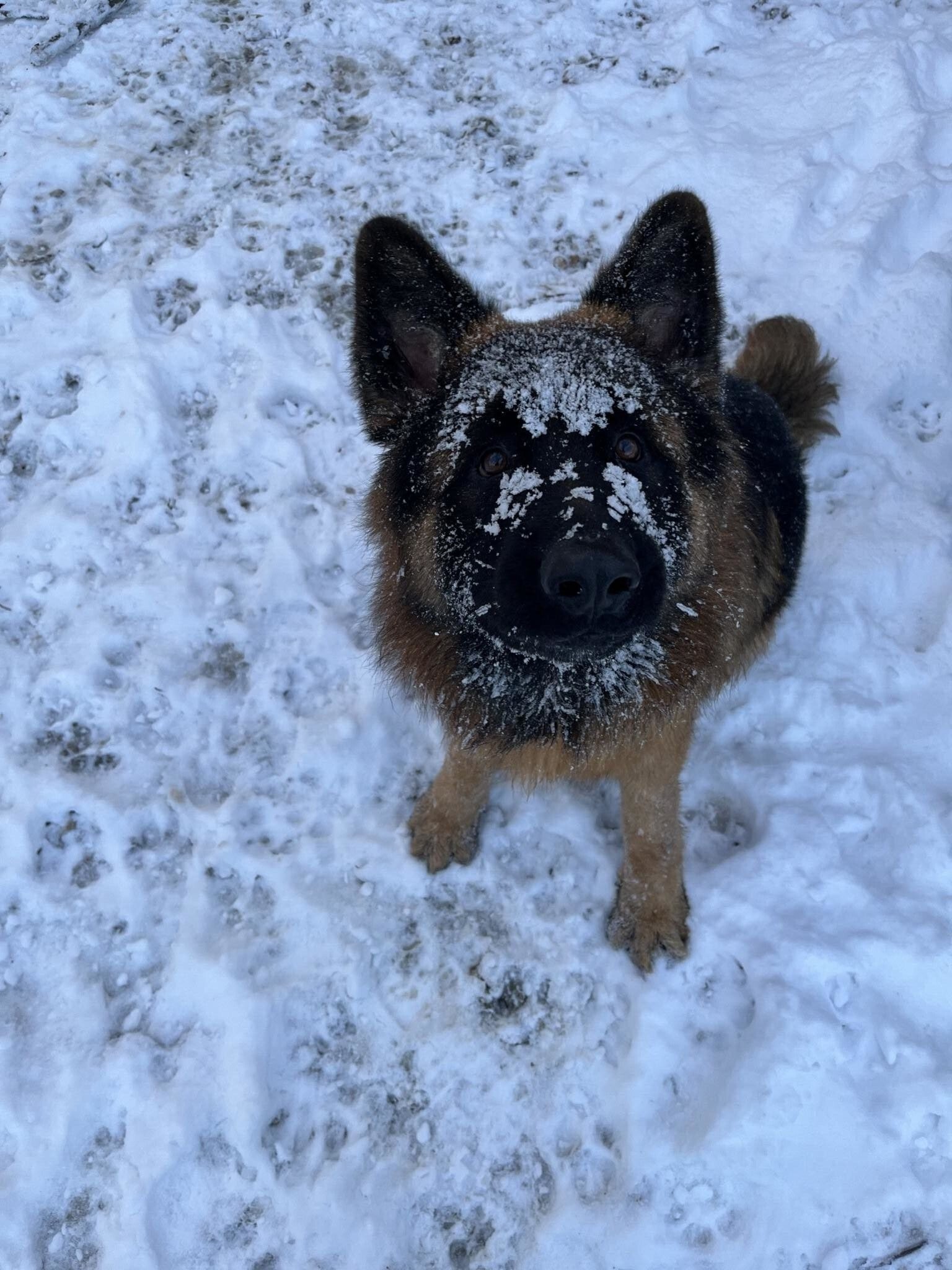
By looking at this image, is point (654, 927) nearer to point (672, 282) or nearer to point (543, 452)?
point (543, 452)

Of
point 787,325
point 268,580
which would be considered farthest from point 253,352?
point 787,325

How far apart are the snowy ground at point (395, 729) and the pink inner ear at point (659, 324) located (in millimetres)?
1541

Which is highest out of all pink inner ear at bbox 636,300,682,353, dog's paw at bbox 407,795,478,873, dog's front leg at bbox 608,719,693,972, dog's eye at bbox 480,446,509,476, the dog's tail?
pink inner ear at bbox 636,300,682,353

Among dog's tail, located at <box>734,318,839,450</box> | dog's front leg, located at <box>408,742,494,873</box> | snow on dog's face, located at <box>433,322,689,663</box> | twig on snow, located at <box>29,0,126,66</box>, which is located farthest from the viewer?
twig on snow, located at <box>29,0,126,66</box>

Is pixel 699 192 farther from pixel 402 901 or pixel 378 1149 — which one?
pixel 378 1149

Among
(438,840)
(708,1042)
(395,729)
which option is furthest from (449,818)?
(708,1042)

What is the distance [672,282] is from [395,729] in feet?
6.41

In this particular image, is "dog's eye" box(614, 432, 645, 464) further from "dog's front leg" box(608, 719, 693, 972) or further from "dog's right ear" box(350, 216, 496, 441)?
"dog's front leg" box(608, 719, 693, 972)

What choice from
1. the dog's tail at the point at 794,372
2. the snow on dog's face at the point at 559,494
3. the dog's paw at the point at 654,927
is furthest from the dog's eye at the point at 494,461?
the dog's tail at the point at 794,372

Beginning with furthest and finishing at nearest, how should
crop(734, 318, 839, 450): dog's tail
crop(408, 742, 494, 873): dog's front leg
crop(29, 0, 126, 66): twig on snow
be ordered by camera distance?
1. crop(29, 0, 126, 66): twig on snow
2. crop(734, 318, 839, 450): dog's tail
3. crop(408, 742, 494, 873): dog's front leg

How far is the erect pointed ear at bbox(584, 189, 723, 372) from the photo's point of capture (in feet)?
7.55

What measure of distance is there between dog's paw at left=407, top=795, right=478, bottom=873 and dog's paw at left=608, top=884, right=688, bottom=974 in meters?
0.63

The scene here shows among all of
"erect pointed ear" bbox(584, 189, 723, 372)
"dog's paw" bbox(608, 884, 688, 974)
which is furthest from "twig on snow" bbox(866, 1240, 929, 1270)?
"erect pointed ear" bbox(584, 189, 723, 372)

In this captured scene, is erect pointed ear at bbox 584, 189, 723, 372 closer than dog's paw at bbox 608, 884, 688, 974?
Yes
